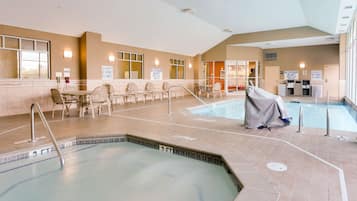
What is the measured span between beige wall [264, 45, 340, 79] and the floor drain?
1317 cm

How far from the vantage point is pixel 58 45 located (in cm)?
812

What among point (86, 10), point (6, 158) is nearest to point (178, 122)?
point (6, 158)

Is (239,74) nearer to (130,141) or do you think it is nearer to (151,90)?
(151,90)

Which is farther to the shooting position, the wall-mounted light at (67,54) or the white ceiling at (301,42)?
the white ceiling at (301,42)

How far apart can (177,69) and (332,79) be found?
8697 millimetres

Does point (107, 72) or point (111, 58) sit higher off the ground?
point (111, 58)

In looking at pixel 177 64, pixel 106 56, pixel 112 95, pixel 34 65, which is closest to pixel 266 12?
pixel 177 64

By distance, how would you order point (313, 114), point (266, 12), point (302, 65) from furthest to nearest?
point (302, 65)
point (266, 12)
point (313, 114)

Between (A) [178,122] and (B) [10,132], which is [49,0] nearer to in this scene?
(B) [10,132]

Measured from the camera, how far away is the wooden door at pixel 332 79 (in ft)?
45.3

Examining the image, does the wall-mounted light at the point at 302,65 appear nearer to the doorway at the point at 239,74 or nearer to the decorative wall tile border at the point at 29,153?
the doorway at the point at 239,74

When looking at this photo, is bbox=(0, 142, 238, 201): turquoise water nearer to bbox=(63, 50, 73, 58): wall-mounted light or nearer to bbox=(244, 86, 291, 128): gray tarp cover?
bbox=(244, 86, 291, 128): gray tarp cover

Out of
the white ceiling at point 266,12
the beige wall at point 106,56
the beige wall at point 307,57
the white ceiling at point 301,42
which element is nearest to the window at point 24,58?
the beige wall at point 106,56

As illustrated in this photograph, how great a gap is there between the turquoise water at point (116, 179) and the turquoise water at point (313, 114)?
4.59m
